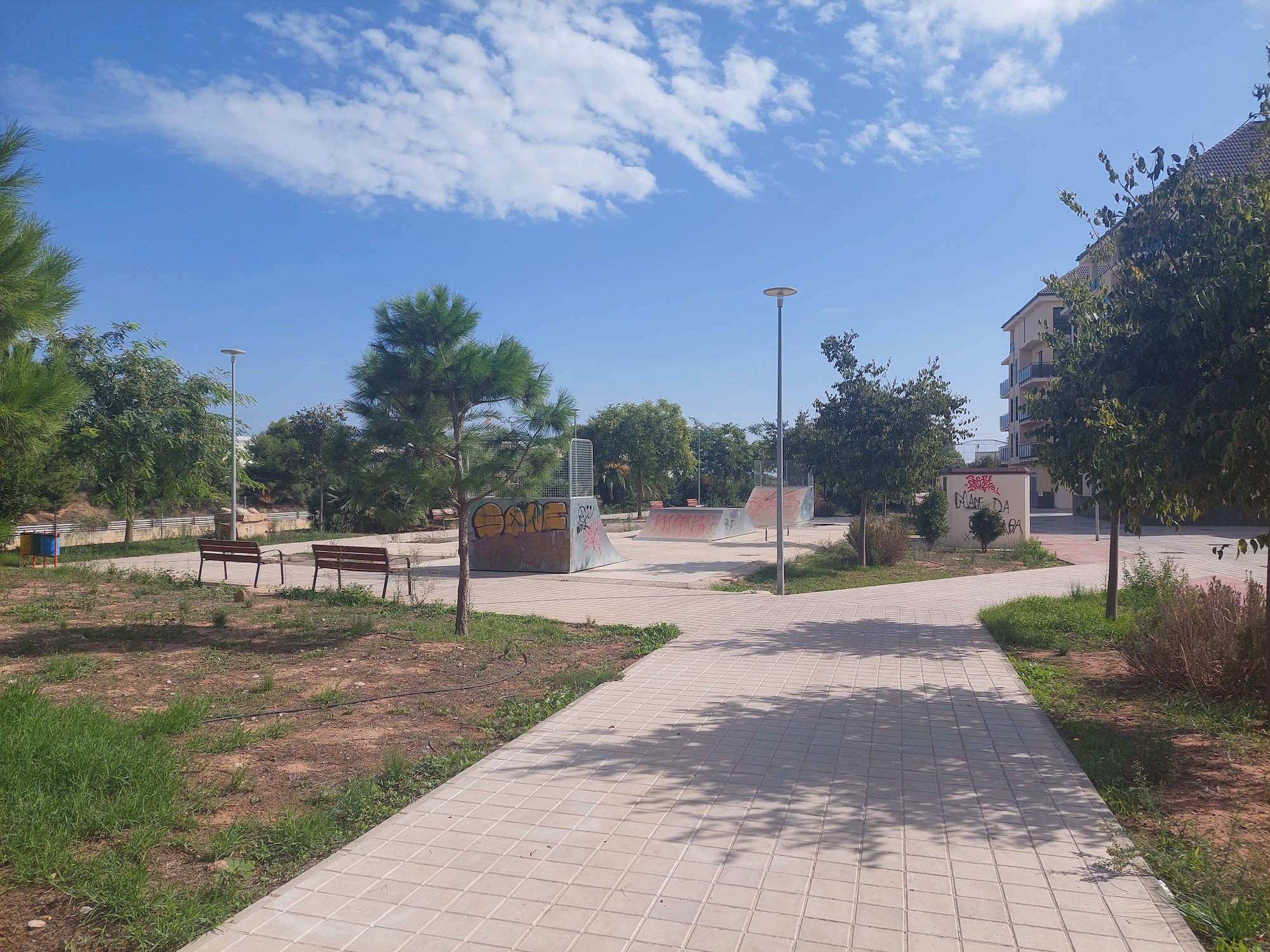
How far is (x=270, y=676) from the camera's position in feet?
24.0

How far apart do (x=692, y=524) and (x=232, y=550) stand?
709 inches

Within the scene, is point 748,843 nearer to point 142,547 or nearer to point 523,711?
point 523,711

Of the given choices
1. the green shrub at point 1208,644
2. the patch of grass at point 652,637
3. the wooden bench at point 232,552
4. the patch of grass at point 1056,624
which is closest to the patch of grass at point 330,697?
the patch of grass at point 652,637

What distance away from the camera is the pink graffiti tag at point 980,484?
74.8 feet

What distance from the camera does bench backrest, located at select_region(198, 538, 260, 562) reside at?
45.7ft

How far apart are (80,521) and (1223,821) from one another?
32.7 m

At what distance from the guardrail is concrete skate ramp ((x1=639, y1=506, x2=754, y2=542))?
16.1 metres

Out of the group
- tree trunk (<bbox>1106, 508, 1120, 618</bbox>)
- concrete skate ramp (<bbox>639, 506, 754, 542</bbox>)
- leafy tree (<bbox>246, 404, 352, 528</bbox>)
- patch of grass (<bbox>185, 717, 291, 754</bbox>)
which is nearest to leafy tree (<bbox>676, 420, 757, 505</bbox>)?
concrete skate ramp (<bbox>639, 506, 754, 542</bbox>)

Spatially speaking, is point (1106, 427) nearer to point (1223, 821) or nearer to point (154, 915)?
point (1223, 821)

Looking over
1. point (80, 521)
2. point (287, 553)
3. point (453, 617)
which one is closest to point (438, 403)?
point (453, 617)

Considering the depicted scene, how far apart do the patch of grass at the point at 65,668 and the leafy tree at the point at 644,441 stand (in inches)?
1405

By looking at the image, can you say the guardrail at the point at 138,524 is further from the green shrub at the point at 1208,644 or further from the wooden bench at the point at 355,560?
the green shrub at the point at 1208,644

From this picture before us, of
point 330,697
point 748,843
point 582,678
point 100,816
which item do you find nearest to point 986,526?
point 582,678

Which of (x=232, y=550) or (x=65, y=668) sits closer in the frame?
(x=65, y=668)
